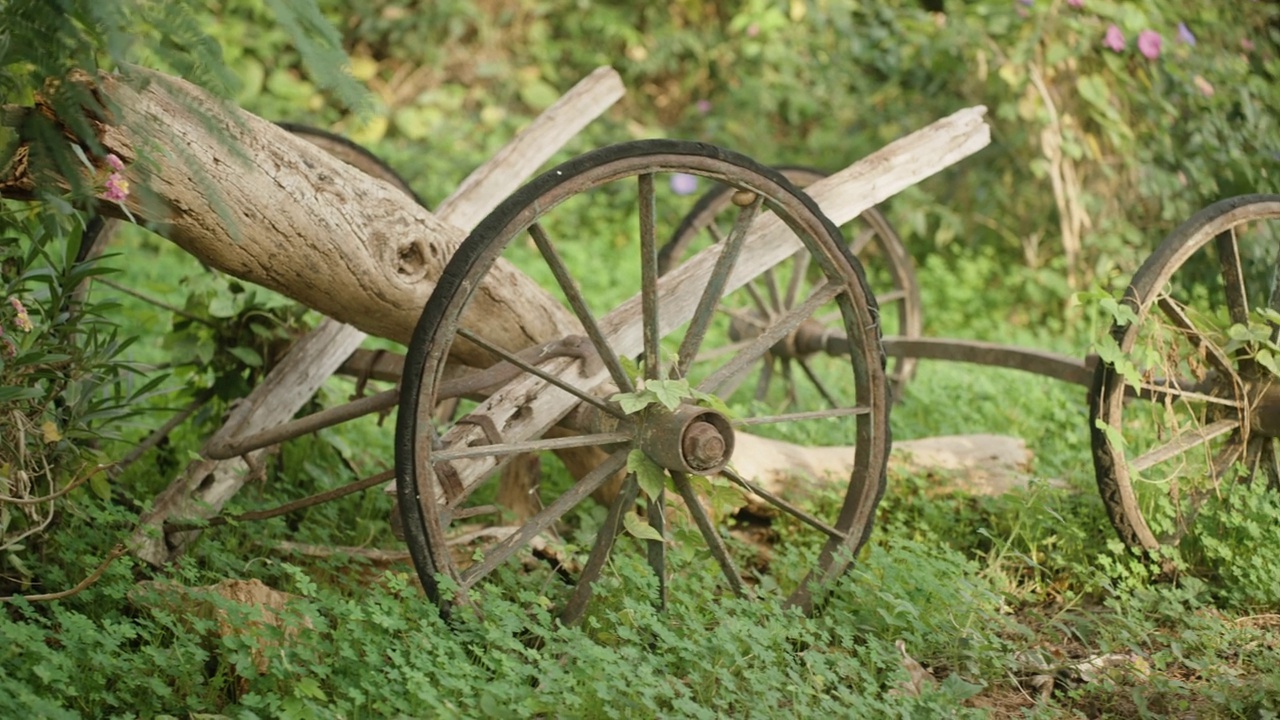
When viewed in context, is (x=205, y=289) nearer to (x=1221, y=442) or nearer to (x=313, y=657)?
(x=313, y=657)

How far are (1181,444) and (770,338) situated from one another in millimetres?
1234

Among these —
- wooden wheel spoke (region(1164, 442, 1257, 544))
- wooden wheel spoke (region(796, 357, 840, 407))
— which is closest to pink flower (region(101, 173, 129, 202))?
wooden wheel spoke (region(1164, 442, 1257, 544))

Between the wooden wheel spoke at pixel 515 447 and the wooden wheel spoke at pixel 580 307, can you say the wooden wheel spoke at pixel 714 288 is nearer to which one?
the wooden wheel spoke at pixel 580 307

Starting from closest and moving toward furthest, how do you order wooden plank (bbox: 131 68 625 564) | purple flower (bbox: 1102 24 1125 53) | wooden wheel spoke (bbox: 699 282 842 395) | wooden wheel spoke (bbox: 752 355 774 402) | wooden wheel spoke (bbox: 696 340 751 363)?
wooden wheel spoke (bbox: 699 282 842 395) → wooden plank (bbox: 131 68 625 564) → wooden wheel spoke (bbox: 696 340 751 363) → wooden wheel spoke (bbox: 752 355 774 402) → purple flower (bbox: 1102 24 1125 53)

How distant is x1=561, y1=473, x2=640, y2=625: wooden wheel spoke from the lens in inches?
120

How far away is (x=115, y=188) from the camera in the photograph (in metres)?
2.59

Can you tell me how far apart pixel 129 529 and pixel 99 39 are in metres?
1.66

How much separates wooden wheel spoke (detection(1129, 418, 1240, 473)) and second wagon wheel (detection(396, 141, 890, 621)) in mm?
792

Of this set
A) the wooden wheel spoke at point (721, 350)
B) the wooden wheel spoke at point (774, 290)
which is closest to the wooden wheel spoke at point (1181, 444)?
the wooden wheel spoke at point (721, 350)

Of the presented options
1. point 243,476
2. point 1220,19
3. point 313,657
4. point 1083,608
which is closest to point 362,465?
point 243,476

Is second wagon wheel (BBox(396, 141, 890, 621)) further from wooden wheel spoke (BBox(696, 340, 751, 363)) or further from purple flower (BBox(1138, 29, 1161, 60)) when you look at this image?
purple flower (BBox(1138, 29, 1161, 60))

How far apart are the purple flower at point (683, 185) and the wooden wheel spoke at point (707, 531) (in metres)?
4.57

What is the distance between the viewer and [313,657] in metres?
2.62

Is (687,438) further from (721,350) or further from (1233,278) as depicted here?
(721,350)
